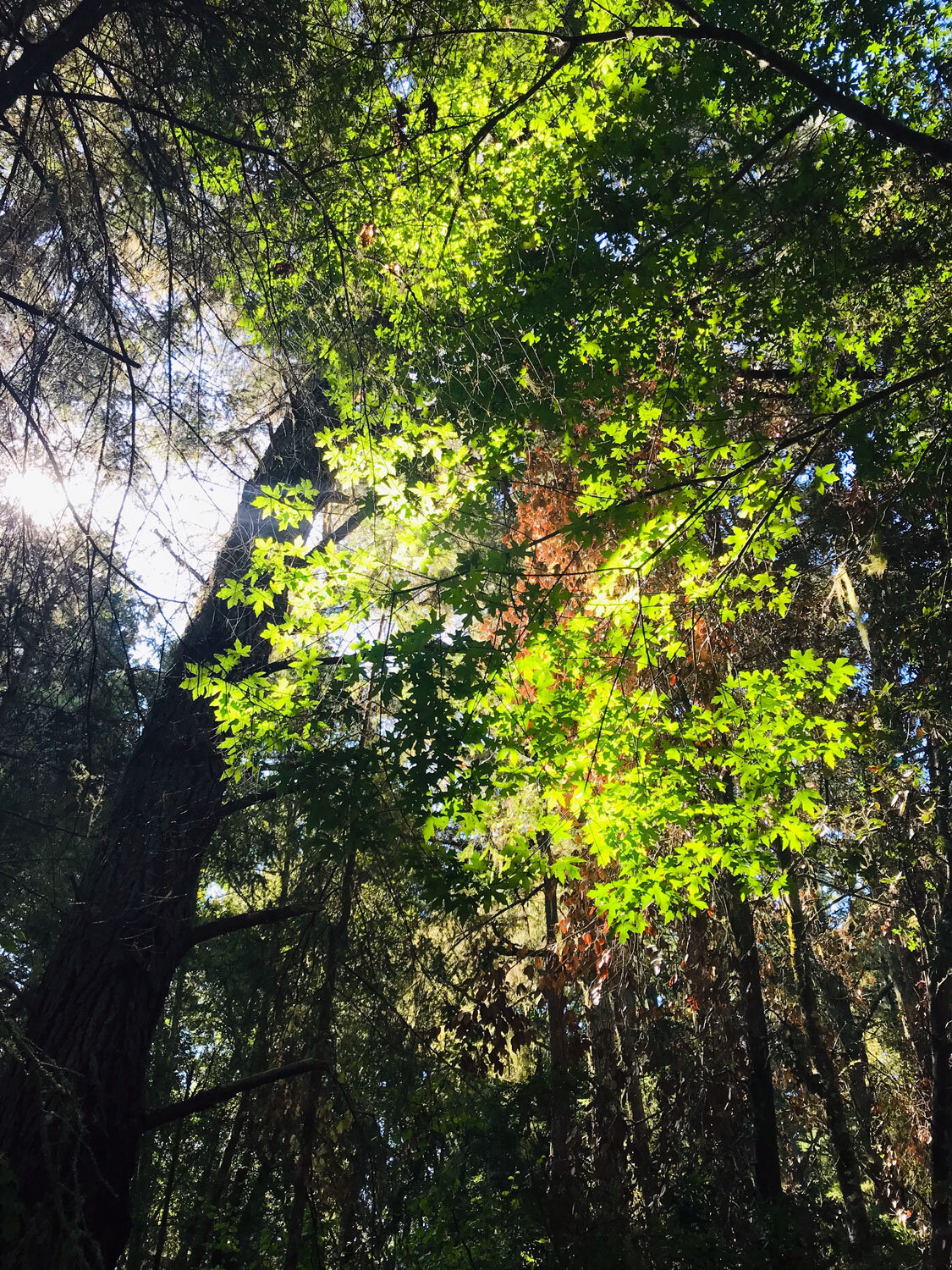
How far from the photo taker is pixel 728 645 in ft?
Result: 22.4

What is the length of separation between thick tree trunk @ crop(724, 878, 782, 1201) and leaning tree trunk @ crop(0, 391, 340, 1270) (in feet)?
13.6

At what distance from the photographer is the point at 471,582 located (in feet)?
12.9

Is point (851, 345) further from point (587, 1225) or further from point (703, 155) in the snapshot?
point (587, 1225)

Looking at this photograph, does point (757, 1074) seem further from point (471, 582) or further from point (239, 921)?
point (471, 582)

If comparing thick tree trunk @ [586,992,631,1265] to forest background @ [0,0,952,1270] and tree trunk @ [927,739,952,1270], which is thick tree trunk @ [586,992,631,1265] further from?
tree trunk @ [927,739,952,1270]

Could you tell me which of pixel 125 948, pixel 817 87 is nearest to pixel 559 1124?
pixel 125 948

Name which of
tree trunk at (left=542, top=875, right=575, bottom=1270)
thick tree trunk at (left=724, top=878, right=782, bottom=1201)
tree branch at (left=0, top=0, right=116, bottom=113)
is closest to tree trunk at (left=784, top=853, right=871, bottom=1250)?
thick tree trunk at (left=724, top=878, right=782, bottom=1201)

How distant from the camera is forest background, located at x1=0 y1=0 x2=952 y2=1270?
9.73 ft

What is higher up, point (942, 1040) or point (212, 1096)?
point (942, 1040)

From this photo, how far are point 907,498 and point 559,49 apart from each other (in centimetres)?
426

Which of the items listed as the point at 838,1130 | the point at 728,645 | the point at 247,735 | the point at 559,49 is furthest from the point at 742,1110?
the point at 559,49

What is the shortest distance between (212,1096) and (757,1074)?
4.07 meters

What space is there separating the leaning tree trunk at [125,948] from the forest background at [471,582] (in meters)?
0.03

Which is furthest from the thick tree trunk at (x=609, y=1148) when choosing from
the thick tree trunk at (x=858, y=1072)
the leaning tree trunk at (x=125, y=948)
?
the leaning tree trunk at (x=125, y=948)
